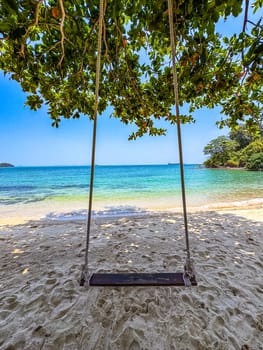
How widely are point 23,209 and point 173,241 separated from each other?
15.3 feet

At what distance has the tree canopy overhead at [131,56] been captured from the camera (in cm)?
137

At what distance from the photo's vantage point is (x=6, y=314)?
1067 mm

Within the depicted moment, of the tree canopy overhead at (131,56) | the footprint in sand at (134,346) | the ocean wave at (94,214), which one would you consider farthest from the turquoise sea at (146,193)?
the footprint in sand at (134,346)

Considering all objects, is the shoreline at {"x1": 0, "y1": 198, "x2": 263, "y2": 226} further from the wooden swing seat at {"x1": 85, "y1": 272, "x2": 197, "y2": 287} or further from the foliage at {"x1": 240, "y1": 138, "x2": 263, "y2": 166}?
the foliage at {"x1": 240, "y1": 138, "x2": 263, "y2": 166}

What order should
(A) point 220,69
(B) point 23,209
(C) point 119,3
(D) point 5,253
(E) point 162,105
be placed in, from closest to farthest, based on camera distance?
1. (C) point 119,3
2. (D) point 5,253
3. (A) point 220,69
4. (E) point 162,105
5. (B) point 23,209

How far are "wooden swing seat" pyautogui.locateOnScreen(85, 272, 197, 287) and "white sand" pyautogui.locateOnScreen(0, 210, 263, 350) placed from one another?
0.48 ft

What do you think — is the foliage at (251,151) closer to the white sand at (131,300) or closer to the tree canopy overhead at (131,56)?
the tree canopy overhead at (131,56)

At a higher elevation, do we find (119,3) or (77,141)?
(77,141)

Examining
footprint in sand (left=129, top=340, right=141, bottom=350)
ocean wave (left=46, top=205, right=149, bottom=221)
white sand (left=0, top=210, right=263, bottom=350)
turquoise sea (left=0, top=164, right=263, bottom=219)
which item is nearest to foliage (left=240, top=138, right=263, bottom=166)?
turquoise sea (left=0, top=164, right=263, bottom=219)

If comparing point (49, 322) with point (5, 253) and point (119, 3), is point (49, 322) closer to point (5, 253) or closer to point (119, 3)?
point (5, 253)

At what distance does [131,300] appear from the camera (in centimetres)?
117

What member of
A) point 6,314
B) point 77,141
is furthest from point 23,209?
point 77,141

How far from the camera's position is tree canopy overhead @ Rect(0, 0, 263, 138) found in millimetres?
1366

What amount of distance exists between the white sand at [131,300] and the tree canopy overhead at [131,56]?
6.19 ft
